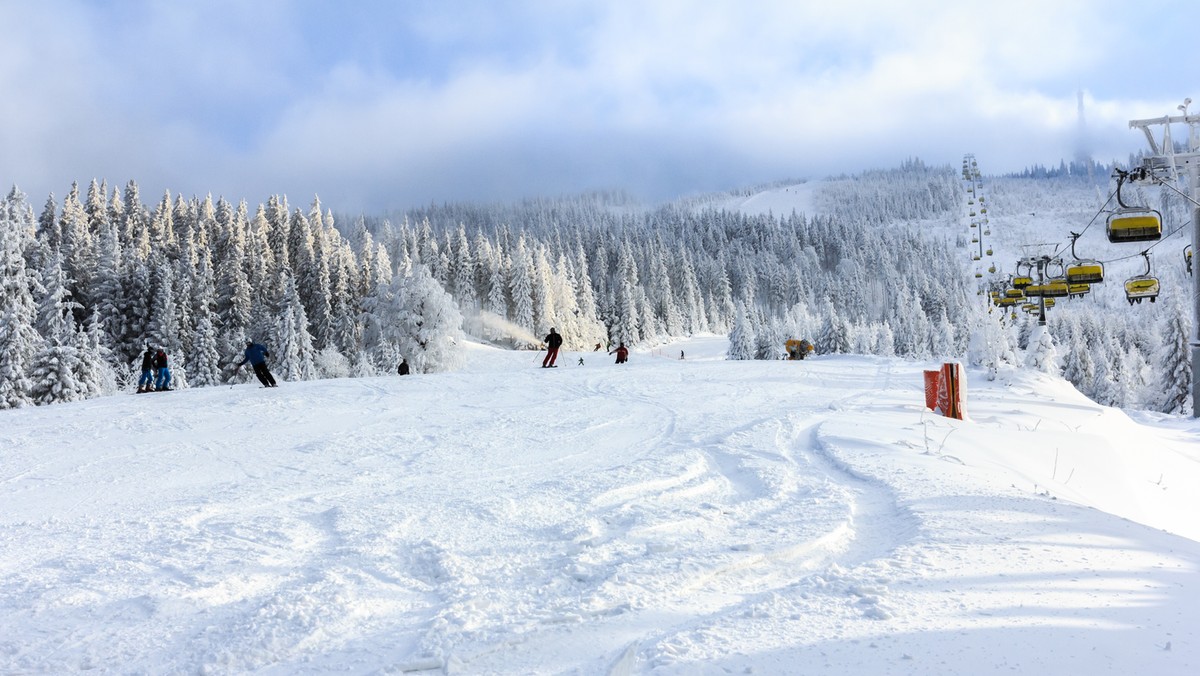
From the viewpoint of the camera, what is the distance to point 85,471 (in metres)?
9.55

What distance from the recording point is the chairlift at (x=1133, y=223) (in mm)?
16734

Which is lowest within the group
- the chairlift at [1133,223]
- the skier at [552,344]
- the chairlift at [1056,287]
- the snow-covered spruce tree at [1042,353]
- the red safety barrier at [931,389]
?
the snow-covered spruce tree at [1042,353]

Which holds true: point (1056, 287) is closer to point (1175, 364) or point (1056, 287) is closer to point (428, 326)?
point (1175, 364)

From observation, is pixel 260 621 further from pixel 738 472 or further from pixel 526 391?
pixel 526 391

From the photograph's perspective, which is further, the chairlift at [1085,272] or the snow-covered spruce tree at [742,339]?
the snow-covered spruce tree at [742,339]

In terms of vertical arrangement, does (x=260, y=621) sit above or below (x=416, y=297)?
below

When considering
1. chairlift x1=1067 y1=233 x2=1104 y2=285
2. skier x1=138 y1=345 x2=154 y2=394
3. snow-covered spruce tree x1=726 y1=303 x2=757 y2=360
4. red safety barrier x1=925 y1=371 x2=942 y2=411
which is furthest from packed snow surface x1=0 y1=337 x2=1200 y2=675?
snow-covered spruce tree x1=726 y1=303 x2=757 y2=360

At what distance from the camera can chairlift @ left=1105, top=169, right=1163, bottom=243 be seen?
16734 mm

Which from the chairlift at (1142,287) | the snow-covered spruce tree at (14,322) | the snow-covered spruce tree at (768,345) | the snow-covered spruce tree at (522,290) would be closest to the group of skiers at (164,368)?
the snow-covered spruce tree at (14,322)

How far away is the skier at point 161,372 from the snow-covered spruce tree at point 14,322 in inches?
630

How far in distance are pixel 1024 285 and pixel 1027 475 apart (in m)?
27.4

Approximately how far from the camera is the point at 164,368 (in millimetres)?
20625

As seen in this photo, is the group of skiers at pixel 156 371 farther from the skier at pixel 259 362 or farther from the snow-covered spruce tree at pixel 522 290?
the snow-covered spruce tree at pixel 522 290

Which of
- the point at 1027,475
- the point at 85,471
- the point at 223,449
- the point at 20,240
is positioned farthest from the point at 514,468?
the point at 20,240
